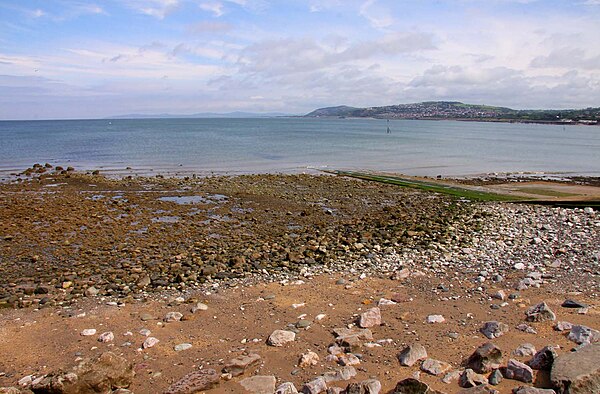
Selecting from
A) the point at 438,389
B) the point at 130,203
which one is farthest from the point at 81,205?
the point at 438,389

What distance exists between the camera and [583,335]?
766 centimetres

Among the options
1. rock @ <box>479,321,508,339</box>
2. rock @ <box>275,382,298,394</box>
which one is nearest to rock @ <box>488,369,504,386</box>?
rock @ <box>479,321,508,339</box>

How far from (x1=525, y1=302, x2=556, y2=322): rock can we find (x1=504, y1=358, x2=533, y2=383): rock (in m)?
2.25

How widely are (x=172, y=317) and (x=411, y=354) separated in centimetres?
474

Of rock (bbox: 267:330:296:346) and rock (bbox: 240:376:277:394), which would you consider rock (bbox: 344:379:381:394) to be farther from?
rock (bbox: 267:330:296:346)

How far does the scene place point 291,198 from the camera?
24.3m

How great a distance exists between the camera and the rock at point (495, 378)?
649 centimetres

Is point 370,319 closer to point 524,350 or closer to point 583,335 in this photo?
point 524,350

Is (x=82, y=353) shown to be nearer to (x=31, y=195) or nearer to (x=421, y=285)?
(x=421, y=285)

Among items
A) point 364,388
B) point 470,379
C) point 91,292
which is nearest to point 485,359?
point 470,379

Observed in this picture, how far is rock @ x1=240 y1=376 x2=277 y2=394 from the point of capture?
659 cm

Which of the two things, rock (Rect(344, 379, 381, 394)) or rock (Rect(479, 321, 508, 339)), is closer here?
rock (Rect(344, 379, 381, 394))

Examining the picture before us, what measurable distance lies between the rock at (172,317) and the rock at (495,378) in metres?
5.80

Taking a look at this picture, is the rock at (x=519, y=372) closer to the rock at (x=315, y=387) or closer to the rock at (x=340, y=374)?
the rock at (x=340, y=374)
